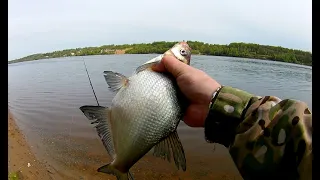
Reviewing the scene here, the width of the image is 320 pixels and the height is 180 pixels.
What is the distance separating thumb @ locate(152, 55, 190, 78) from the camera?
2.29m

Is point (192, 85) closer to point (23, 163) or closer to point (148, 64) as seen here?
point (148, 64)

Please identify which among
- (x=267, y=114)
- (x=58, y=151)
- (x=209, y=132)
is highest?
(x=267, y=114)

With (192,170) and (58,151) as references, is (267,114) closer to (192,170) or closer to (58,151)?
(192,170)

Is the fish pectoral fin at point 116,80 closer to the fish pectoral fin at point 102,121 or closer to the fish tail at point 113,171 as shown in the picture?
the fish pectoral fin at point 102,121

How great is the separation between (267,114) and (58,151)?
12.9 metres

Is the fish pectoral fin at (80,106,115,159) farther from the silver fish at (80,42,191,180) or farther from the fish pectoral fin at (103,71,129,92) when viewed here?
the fish pectoral fin at (103,71,129,92)

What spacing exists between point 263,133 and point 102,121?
38.8 inches

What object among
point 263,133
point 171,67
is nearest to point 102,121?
point 171,67

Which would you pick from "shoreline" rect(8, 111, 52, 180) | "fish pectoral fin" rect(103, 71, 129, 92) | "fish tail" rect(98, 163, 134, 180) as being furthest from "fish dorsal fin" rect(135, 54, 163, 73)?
"shoreline" rect(8, 111, 52, 180)

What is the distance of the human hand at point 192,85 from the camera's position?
2268 millimetres

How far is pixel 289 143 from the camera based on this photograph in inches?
64.8

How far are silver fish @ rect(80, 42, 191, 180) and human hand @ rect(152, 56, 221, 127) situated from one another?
0.13 metres

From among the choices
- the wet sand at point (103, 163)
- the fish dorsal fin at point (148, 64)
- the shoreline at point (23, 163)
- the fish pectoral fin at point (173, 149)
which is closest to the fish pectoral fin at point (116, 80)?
the fish dorsal fin at point (148, 64)
